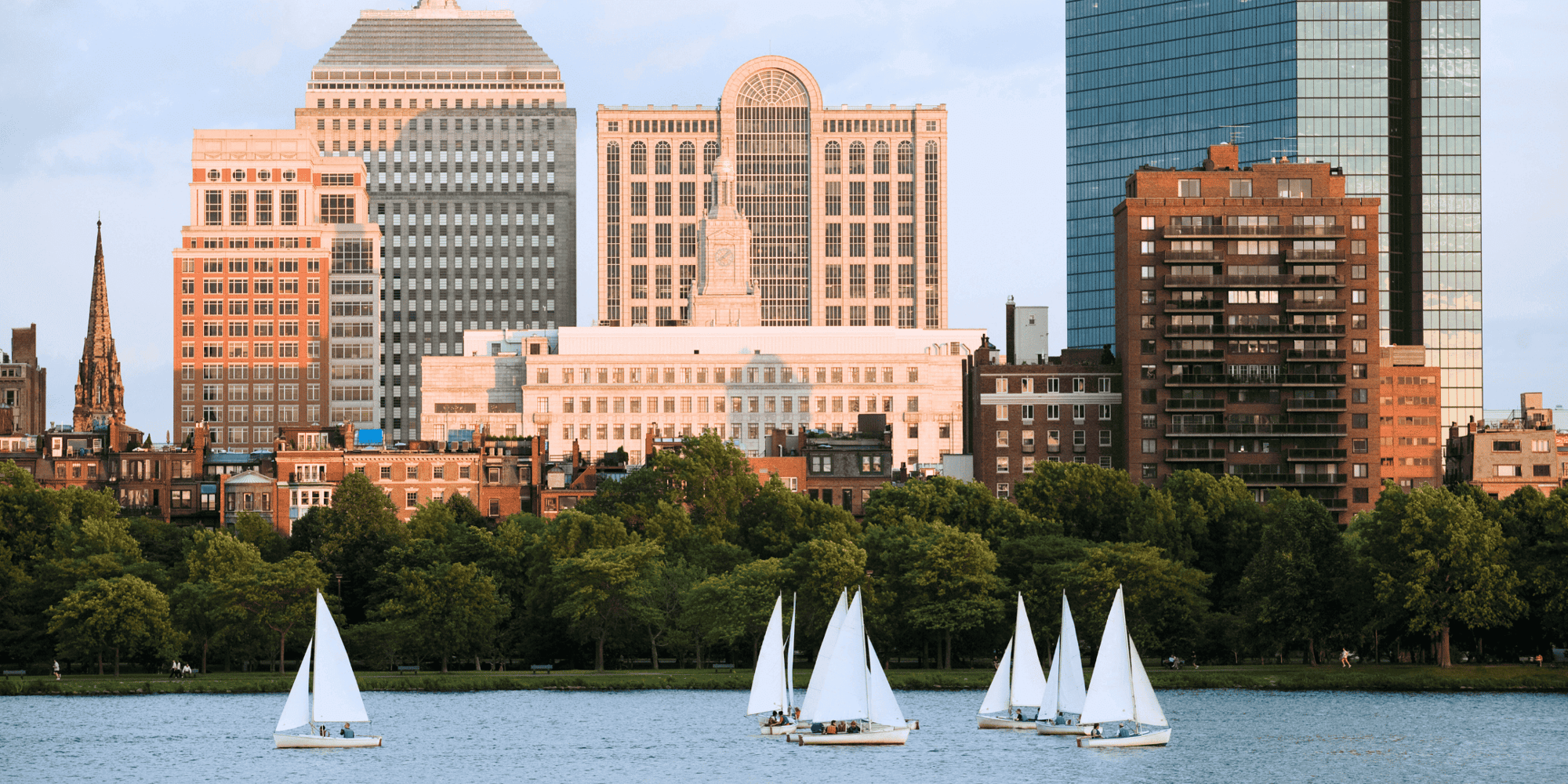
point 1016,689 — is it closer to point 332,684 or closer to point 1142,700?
point 1142,700

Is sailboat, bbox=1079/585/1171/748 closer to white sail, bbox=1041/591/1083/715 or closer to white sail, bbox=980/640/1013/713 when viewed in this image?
white sail, bbox=1041/591/1083/715

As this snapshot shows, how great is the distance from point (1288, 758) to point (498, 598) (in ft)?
257

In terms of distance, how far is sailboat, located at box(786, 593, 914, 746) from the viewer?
135m

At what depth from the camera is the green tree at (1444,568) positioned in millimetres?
173000

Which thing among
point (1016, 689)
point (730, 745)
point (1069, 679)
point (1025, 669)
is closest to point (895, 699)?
point (730, 745)

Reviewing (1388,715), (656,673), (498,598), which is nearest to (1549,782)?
(1388,715)

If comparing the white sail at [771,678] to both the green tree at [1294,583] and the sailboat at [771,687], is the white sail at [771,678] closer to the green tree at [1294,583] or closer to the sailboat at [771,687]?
the sailboat at [771,687]

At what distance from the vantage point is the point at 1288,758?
447 feet

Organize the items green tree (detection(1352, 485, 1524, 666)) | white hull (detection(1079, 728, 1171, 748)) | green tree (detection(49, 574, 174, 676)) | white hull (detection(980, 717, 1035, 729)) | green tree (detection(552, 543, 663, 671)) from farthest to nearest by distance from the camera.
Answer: green tree (detection(552, 543, 663, 671))
green tree (detection(49, 574, 174, 676))
green tree (detection(1352, 485, 1524, 666))
white hull (detection(980, 717, 1035, 729))
white hull (detection(1079, 728, 1171, 748))

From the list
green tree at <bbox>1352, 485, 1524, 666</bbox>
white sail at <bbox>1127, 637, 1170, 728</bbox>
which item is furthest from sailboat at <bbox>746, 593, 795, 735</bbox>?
green tree at <bbox>1352, 485, 1524, 666</bbox>

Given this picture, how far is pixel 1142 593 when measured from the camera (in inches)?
7136

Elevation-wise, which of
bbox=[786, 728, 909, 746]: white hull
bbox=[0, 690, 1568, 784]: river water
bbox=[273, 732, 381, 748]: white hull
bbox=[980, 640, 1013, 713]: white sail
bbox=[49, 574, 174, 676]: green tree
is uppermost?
bbox=[49, 574, 174, 676]: green tree

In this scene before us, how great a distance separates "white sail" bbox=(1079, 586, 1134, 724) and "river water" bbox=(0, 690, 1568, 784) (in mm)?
2602

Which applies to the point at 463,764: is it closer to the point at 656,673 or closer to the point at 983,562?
the point at 656,673
